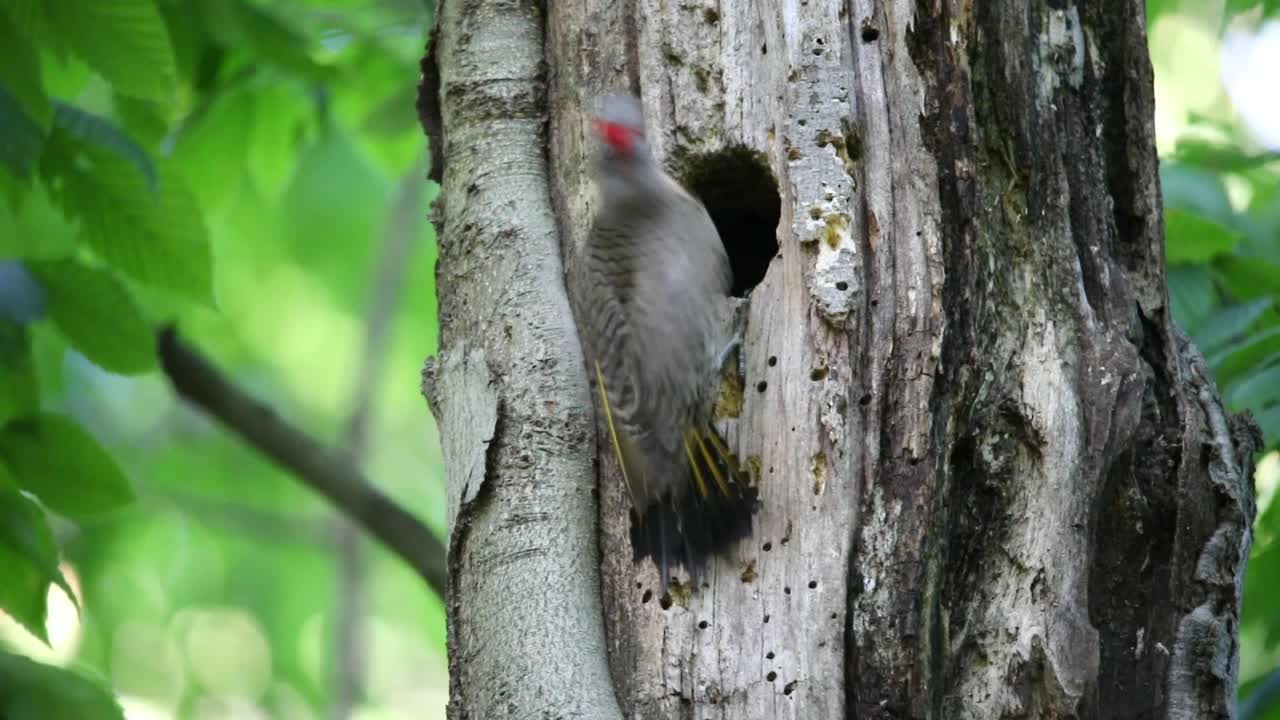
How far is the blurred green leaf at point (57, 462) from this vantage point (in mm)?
3562

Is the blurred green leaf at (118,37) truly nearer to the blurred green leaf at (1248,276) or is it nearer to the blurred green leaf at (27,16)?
the blurred green leaf at (27,16)

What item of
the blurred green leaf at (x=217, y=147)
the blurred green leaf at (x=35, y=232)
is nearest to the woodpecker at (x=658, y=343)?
the blurred green leaf at (x=35, y=232)

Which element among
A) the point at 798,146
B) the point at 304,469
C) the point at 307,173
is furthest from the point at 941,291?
the point at 307,173

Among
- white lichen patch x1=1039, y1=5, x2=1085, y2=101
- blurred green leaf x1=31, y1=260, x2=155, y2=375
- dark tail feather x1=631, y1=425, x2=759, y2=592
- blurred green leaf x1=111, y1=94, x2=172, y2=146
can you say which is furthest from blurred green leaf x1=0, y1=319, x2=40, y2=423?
white lichen patch x1=1039, y1=5, x2=1085, y2=101

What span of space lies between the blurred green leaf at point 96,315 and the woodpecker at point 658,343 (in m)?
1.14

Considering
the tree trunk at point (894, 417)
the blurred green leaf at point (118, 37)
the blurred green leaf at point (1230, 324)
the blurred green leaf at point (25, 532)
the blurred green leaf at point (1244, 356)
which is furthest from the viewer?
the blurred green leaf at point (1230, 324)

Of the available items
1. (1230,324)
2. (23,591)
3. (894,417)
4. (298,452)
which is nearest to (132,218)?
(23,591)

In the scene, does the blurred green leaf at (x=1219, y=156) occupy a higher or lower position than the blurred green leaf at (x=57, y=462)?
higher

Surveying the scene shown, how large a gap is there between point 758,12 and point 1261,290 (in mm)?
1990

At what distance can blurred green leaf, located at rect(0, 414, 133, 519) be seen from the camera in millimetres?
3562

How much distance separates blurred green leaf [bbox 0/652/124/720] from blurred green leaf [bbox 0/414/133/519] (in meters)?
0.56

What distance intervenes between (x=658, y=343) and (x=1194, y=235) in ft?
5.95

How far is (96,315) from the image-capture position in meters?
3.71

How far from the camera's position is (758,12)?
3709mm
